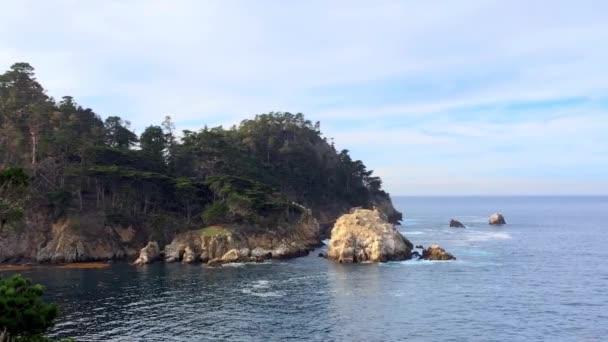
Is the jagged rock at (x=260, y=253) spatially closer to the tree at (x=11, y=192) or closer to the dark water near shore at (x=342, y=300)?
the dark water near shore at (x=342, y=300)

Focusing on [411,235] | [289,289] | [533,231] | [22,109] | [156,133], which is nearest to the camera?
[289,289]

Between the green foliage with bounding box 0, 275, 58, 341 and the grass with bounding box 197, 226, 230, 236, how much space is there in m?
72.0

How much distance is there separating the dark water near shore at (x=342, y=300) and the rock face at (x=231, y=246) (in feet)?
19.6

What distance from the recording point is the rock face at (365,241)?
97.6m

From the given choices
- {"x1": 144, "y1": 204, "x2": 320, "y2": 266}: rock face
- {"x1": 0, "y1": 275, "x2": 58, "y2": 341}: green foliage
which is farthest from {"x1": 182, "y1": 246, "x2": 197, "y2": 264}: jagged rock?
{"x1": 0, "y1": 275, "x2": 58, "y2": 341}: green foliage

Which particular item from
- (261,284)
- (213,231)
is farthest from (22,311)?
(213,231)

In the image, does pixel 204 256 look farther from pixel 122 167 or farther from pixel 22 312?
pixel 22 312

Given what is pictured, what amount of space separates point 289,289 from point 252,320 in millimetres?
16007

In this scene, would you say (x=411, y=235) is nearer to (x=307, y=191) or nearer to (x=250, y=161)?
(x=307, y=191)

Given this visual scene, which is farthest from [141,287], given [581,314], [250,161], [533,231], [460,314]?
[533,231]

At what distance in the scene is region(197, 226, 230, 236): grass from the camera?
10238cm

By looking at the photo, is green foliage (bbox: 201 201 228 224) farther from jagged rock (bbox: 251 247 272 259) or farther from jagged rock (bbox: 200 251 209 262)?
jagged rock (bbox: 251 247 272 259)

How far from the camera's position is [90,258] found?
324 ft

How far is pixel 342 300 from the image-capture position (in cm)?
6631
